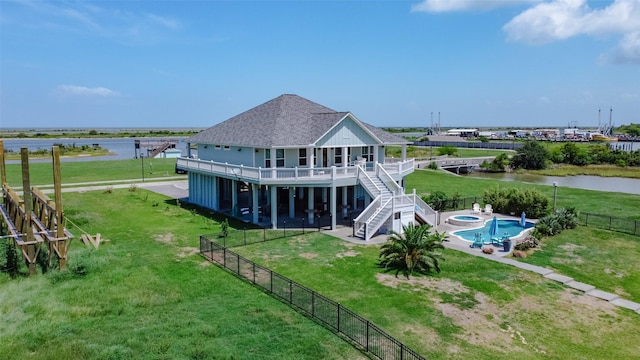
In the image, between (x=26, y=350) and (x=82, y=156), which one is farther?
(x=82, y=156)

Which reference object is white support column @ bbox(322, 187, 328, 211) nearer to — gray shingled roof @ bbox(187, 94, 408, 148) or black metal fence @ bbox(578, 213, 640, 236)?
gray shingled roof @ bbox(187, 94, 408, 148)

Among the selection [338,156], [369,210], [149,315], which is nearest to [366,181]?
[369,210]

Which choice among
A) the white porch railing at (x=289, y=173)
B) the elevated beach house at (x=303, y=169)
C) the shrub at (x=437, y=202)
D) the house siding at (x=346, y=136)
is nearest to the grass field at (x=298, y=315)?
the elevated beach house at (x=303, y=169)

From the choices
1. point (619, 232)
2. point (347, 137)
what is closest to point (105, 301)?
point (347, 137)

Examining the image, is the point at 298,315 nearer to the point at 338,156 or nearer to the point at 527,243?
the point at 527,243

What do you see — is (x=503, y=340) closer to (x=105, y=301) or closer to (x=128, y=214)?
(x=105, y=301)
